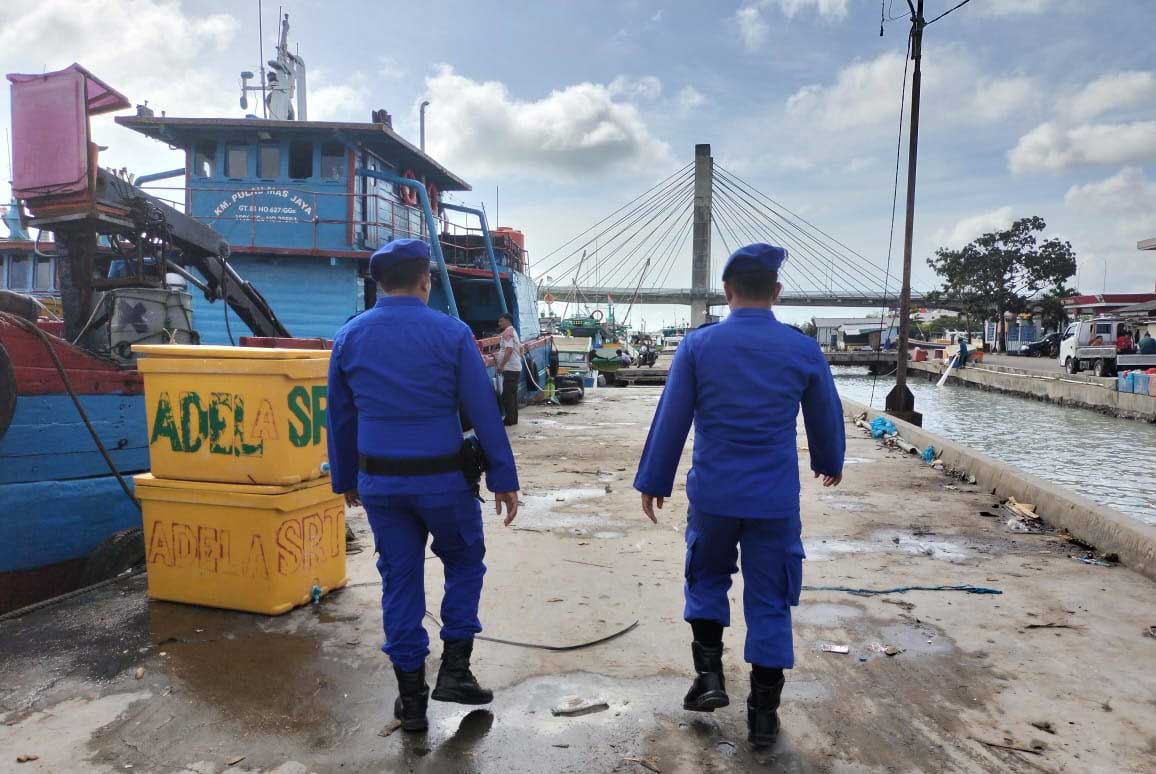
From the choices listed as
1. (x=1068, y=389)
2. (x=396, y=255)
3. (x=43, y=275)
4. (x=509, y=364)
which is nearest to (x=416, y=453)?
(x=396, y=255)

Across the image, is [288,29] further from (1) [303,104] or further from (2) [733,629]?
(2) [733,629]

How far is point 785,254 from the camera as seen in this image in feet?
8.81

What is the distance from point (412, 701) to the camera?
98.6 inches

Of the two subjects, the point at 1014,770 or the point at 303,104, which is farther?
the point at 303,104

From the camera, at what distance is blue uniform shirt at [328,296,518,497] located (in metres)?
2.57

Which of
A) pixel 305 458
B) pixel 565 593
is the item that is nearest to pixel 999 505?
pixel 565 593

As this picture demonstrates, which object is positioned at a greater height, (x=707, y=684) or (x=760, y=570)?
(x=760, y=570)

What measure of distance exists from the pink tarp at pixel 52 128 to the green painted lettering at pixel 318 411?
259 cm

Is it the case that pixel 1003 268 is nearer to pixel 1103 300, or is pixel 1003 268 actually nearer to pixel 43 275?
pixel 1103 300

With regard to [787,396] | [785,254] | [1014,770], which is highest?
[785,254]

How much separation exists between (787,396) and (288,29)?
1477 centimetres

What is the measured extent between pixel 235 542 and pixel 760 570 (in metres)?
2.32

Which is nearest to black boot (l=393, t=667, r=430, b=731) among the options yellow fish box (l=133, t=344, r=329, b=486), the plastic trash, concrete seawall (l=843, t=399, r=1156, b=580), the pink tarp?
yellow fish box (l=133, t=344, r=329, b=486)

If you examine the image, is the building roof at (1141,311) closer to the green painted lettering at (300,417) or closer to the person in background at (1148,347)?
the person in background at (1148,347)
